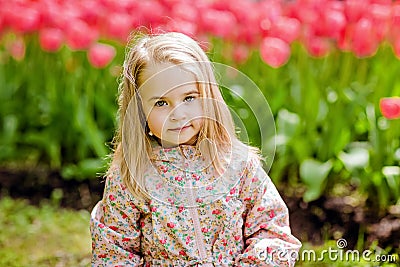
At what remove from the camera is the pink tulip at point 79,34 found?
427 centimetres

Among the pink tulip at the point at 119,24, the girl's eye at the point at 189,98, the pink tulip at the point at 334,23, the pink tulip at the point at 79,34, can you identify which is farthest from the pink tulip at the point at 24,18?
the girl's eye at the point at 189,98

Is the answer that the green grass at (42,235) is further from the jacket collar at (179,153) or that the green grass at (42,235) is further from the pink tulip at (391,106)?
the pink tulip at (391,106)

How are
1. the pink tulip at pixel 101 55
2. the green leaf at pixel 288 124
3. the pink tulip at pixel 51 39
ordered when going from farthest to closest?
the pink tulip at pixel 51 39, the pink tulip at pixel 101 55, the green leaf at pixel 288 124

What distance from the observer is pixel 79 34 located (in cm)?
427

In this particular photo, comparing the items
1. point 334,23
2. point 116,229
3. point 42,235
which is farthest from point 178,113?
point 334,23

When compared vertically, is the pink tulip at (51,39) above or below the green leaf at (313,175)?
above

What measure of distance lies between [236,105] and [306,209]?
2.12 feet

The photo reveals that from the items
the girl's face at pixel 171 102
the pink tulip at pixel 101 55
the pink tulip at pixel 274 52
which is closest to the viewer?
the girl's face at pixel 171 102

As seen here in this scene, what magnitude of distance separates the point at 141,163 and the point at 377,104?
164cm

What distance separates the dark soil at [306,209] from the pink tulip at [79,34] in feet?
2.29

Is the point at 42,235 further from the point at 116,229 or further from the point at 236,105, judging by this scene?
the point at 116,229

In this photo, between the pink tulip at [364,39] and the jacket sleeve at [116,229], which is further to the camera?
the pink tulip at [364,39]

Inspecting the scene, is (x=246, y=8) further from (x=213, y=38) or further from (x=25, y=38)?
(x=25, y=38)

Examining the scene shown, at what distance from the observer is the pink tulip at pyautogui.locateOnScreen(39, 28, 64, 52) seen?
4406 millimetres
